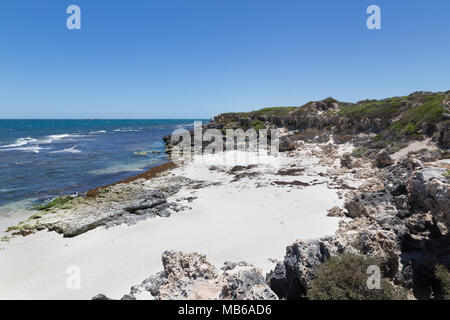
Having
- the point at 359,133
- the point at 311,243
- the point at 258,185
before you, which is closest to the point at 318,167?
the point at 258,185

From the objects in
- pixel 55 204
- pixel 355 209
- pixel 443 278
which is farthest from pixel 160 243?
pixel 55 204

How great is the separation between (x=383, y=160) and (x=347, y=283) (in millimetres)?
17471

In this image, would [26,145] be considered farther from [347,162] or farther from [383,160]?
[383,160]

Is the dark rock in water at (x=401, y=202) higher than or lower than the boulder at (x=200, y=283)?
higher

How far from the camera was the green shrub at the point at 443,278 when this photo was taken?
5.59m

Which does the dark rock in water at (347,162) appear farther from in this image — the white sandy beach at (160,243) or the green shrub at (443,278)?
the green shrub at (443,278)

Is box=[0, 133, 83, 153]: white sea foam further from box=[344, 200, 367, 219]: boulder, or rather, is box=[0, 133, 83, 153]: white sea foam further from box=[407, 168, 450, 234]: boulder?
box=[407, 168, 450, 234]: boulder

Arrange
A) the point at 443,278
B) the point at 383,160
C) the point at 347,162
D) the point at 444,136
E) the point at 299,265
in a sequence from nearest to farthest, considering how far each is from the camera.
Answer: the point at 443,278
the point at 299,265
the point at 444,136
the point at 383,160
the point at 347,162

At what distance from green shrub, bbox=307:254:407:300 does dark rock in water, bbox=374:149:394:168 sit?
1638 cm

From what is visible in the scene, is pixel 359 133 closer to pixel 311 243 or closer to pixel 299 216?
pixel 299 216

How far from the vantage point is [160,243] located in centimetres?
1097

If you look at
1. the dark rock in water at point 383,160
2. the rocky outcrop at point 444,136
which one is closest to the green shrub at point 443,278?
the dark rock in water at point 383,160

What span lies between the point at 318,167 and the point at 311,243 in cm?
1773

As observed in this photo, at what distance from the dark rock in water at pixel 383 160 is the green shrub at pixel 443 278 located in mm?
15013
